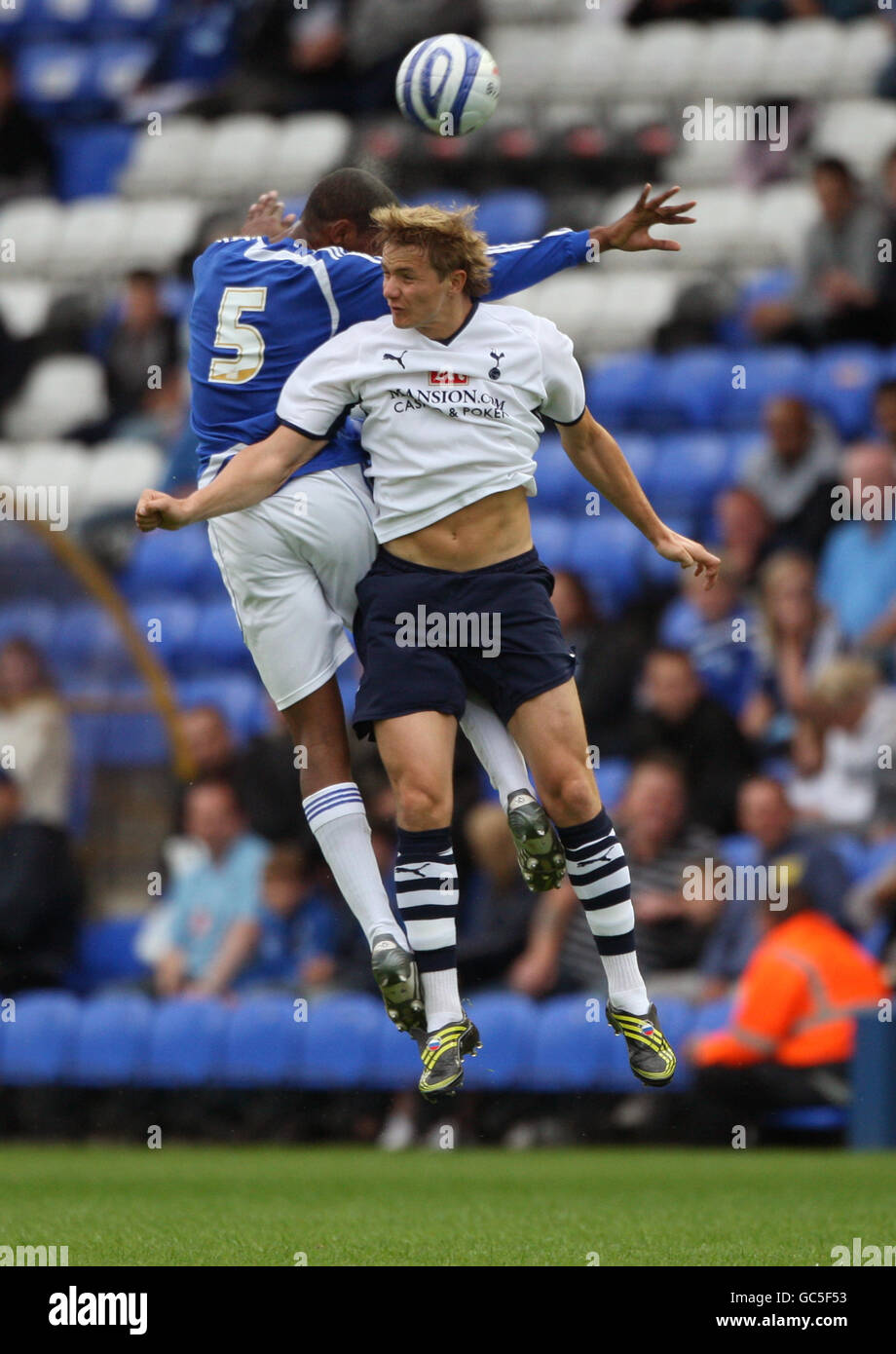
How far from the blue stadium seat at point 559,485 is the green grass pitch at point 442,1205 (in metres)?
4.35

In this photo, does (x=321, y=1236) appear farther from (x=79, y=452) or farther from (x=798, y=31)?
(x=798, y=31)

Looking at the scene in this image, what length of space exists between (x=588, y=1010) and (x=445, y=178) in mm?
7694

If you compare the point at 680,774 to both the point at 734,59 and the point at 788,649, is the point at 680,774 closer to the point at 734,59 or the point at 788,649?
the point at 788,649

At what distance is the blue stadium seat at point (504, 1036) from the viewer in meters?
10.5

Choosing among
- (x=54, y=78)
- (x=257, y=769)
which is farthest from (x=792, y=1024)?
(x=54, y=78)

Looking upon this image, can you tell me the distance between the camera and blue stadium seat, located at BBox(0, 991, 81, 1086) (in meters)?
11.7

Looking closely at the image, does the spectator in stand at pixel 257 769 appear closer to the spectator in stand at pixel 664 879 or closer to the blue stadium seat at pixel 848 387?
the spectator in stand at pixel 664 879

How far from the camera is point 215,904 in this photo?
11.8 m

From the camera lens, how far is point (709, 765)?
1108 cm

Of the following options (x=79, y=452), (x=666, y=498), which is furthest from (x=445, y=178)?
(x=666, y=498)

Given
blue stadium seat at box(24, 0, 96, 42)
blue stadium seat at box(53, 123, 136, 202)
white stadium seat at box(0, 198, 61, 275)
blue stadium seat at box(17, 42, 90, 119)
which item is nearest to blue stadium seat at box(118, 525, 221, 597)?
white stadium seat at box(0, 198, 61, 275)

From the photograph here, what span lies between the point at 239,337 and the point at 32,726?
243 inches

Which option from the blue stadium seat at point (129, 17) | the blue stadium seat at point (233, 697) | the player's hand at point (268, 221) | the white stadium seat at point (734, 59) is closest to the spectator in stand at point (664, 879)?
the blue stadium seat at point (233, 697)
